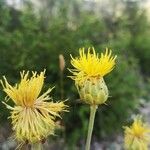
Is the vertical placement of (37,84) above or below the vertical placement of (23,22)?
below

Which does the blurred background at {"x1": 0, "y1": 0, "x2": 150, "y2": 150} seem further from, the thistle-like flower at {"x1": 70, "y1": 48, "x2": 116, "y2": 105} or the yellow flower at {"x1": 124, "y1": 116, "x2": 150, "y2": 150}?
the thistle-like flower at {"x1": 70, "y1": 48, "x2": 116, "y2": 105}

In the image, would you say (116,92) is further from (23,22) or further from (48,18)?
(48,18)

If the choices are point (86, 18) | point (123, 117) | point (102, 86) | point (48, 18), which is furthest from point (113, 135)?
point (102, 86)

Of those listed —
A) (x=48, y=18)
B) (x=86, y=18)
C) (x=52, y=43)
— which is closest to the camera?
(x=52, y=43)

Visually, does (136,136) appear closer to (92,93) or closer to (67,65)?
(92,93)

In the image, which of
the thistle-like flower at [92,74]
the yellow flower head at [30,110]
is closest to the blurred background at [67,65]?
the thistle-like flower at [92,74]

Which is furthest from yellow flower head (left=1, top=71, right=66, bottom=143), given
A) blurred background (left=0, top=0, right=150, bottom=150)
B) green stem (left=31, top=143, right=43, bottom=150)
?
blurred background (left=0, top=0, right=150, bottom=150)

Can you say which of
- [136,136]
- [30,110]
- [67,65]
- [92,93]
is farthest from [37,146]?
[67,65]

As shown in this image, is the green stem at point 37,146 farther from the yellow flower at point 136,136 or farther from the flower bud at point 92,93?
the yellow flower at point 136,136
